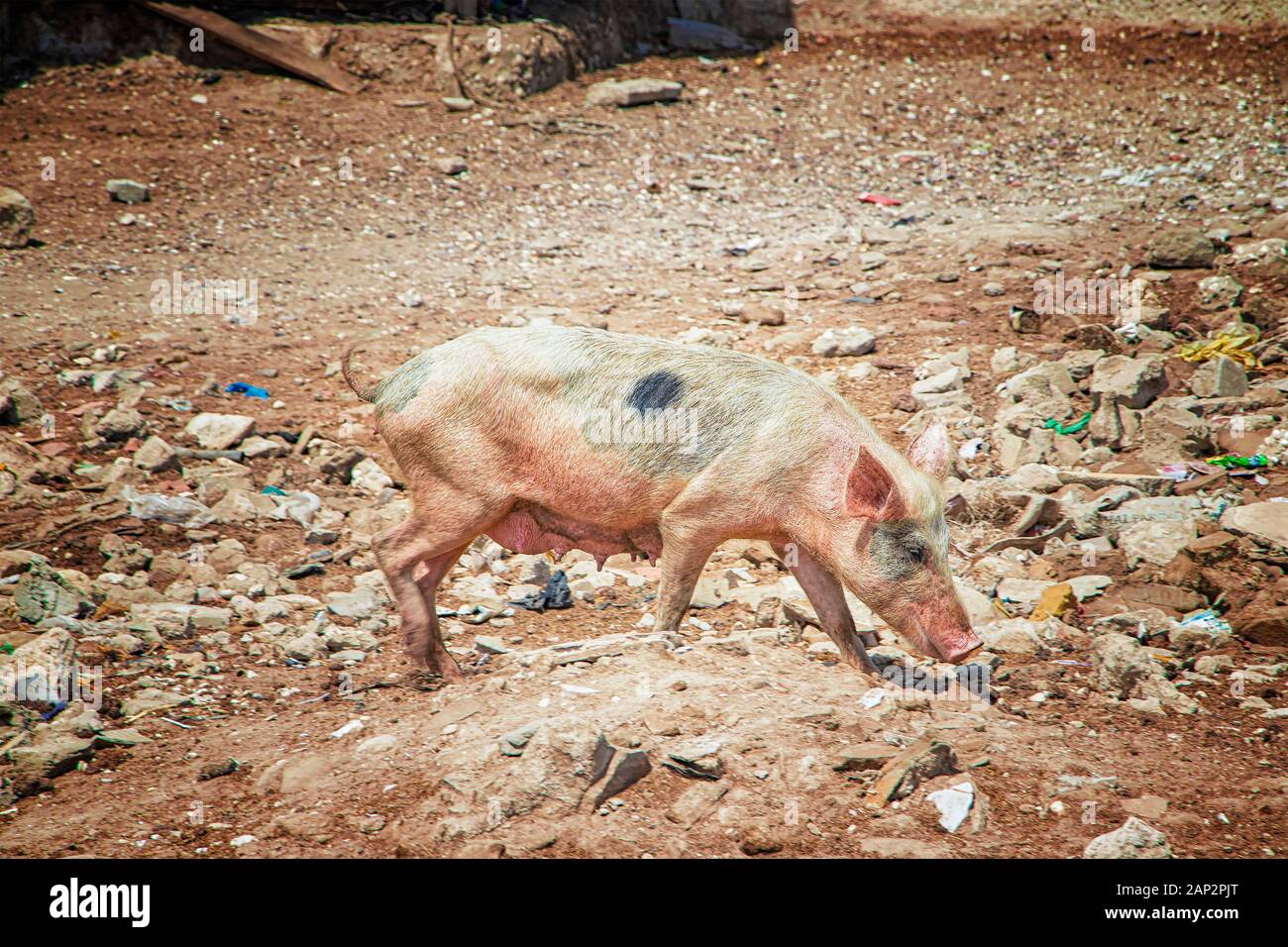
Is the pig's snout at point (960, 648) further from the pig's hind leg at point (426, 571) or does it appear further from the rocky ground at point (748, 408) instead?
the pig's hind leg at point (426, 571)

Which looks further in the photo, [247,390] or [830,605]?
[247,390]

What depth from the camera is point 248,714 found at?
5.37m

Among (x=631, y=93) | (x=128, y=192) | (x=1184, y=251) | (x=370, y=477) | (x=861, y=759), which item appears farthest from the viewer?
(x=631, y=93)

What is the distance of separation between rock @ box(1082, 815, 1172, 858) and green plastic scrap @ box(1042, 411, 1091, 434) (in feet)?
14.6

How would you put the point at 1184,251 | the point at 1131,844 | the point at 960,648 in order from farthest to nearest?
the point at 1184,251, the point at 960,648, the point at 1131,844

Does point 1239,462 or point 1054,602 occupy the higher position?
point 1239,462

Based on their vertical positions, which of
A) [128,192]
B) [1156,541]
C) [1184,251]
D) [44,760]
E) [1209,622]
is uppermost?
[128,192]

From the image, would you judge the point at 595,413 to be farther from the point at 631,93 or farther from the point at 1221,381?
the point at 631,93

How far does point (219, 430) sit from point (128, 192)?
195 inches

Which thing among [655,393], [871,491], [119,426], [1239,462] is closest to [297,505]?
[119,426]

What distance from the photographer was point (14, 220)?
10602mm

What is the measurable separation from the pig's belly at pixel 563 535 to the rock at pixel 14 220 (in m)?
7.38

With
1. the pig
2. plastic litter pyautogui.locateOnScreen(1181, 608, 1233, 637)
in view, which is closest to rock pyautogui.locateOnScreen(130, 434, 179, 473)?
the pig

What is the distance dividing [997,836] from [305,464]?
534cm
